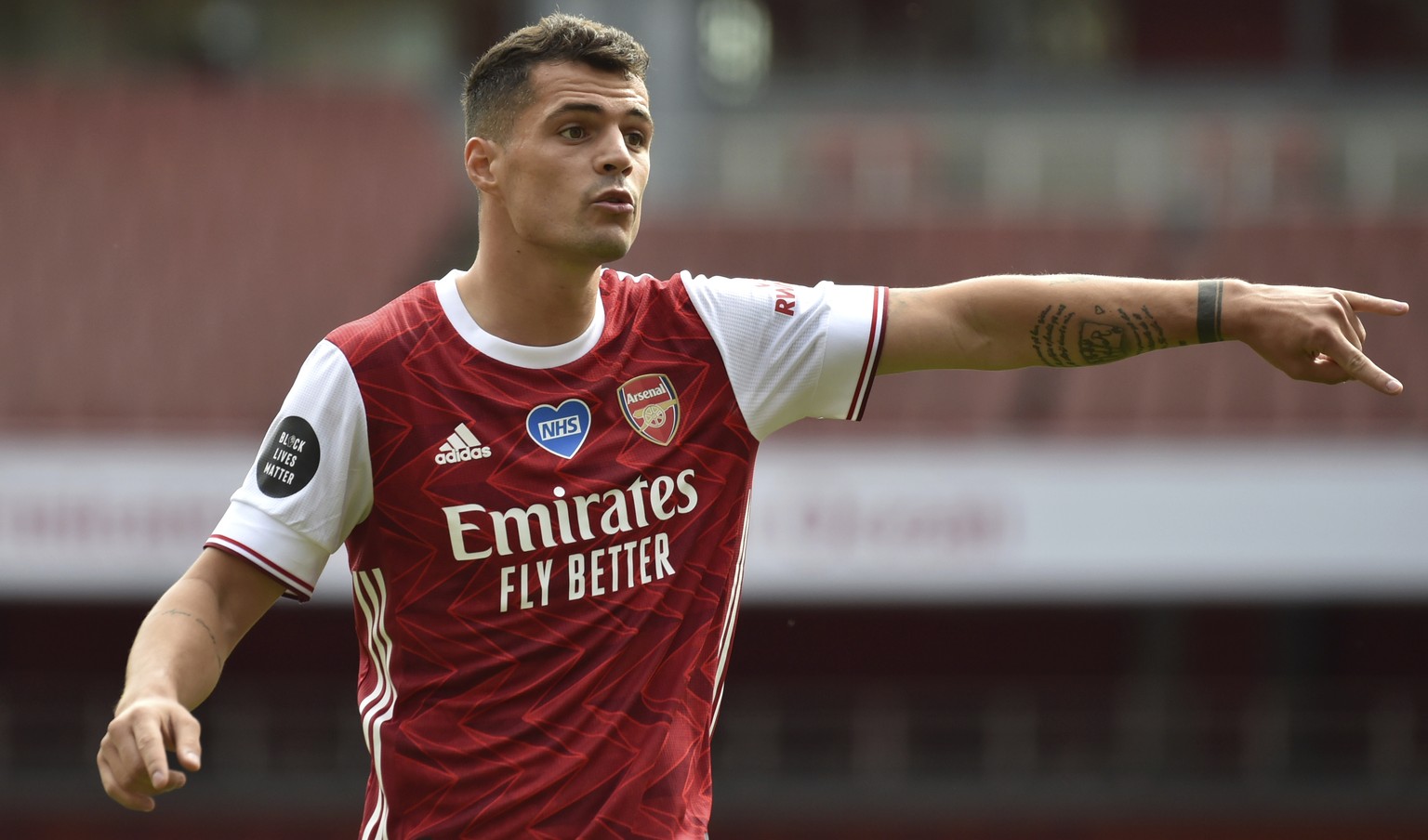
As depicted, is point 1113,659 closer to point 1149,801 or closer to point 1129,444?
point 1149,801

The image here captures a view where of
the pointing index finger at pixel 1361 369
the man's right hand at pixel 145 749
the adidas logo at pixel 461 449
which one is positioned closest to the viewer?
the man's right hand at pixel 145 749

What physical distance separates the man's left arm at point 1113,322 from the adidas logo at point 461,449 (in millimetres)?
743

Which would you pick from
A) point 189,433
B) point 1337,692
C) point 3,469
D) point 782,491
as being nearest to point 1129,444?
point 782,491

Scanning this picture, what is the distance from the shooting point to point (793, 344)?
9.52ft

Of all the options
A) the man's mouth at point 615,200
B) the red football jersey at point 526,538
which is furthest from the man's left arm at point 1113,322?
the man's mouth at point 615,200

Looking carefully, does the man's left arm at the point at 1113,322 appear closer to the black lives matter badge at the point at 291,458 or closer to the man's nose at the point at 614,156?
the man's nose at the point at 614,156

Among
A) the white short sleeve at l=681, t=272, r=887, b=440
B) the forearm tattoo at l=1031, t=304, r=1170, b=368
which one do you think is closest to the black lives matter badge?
the white short sleeve at l=681, t=272, r=887, b=440

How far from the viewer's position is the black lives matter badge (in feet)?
8.86

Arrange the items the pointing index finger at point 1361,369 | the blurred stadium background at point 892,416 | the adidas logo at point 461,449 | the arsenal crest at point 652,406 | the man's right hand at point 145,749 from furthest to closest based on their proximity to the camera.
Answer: the blurred stadium background at point 892,416
the arsenal crest at point 652,406
the adidas logo at point 461,449
the pointing index finger at point 1361,369
the man's right hand at point 145,749

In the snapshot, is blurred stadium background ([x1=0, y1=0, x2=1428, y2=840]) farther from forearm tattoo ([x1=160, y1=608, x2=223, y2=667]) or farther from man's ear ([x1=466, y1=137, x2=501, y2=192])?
forearm tattoo ([x1=160, y1=608, x2=223, y2=667])

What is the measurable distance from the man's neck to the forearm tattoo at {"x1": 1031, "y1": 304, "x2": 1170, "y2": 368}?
821mm

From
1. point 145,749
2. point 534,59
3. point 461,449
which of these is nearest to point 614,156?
point 534,59

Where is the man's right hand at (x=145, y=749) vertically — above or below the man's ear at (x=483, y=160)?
below

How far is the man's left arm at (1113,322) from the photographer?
8.42 feet
